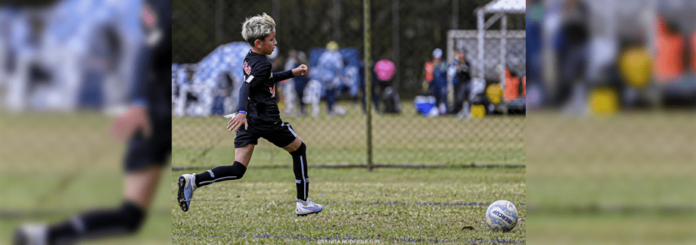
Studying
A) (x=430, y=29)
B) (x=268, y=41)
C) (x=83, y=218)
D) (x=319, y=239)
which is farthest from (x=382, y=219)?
(x=430, y=29)

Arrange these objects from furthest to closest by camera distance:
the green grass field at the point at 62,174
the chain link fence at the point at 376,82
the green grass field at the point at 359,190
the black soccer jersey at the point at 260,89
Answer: the chain link fence at the point at 376,82, the black soccer jersey at the point at 260,89, the green grass field at the point at 359,190, the green grass field at the point at 62,174

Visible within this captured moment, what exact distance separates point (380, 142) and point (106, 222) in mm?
10051

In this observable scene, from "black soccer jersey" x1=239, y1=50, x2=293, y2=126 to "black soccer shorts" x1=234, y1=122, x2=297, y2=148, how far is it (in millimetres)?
47

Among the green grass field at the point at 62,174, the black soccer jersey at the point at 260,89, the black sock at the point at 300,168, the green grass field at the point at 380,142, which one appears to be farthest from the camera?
the green grass field at the point at 380,142

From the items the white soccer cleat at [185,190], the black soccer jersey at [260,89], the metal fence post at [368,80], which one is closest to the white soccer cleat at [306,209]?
the black soccer jersey at [260,89]

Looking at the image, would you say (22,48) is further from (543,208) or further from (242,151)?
(242,151)

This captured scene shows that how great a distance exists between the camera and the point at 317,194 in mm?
6652

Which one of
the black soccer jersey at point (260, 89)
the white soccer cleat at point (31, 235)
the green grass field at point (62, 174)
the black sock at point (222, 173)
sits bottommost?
the black sock at point (222, 173)

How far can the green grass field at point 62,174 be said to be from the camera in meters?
1.48

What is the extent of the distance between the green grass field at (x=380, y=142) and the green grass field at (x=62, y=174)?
596cm

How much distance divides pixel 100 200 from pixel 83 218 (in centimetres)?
8

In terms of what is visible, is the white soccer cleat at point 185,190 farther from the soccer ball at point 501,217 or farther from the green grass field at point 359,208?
the soccer ball at point 501,217

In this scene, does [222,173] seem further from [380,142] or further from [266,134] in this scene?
[380,142]

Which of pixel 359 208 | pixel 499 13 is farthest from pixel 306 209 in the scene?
pixel 499 13
